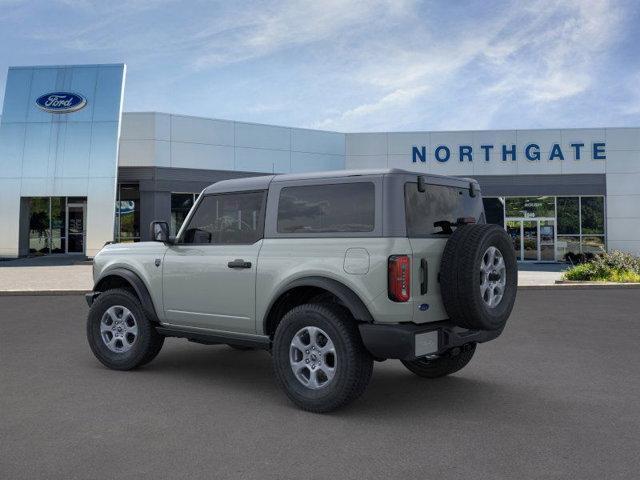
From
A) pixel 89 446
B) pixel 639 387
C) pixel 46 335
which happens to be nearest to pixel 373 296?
pixel 89 446

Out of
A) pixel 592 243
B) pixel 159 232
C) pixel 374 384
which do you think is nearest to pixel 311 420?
pixel 374 384

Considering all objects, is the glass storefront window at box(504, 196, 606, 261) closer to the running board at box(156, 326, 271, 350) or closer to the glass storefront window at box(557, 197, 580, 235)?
the glass storefront window at box(557, 197, 580, 235)

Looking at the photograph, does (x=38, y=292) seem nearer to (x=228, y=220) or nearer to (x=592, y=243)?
(x=228, y=220)

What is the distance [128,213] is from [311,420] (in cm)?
2681

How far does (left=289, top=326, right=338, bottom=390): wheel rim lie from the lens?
5.02 m

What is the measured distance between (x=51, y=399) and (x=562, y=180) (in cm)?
2922

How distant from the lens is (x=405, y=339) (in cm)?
467

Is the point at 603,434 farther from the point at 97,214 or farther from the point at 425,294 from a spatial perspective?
the point at 97,214

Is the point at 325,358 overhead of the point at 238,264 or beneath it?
beneath

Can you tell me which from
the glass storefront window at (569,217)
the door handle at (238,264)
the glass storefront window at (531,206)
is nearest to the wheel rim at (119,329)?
the door handle at (238,264)

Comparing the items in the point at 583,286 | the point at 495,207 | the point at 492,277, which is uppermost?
the point at 495,207

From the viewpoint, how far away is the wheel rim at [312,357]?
502 centimetres

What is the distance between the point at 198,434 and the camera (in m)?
4.46

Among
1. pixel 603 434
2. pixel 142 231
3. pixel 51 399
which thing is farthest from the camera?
pixel 142 231
